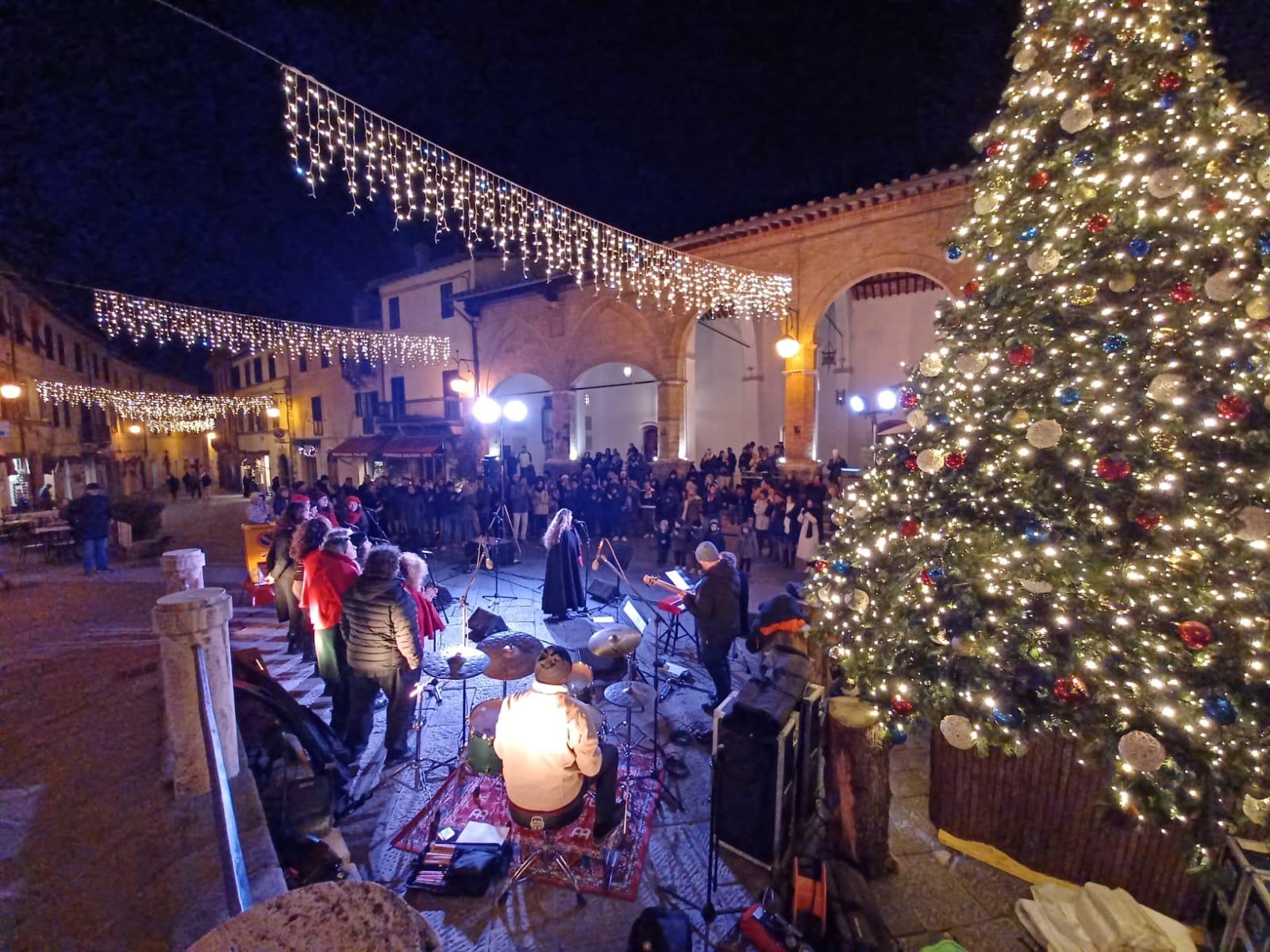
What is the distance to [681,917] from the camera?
10.2ft

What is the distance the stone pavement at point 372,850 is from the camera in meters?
2.85

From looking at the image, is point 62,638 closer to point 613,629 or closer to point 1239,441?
point 613,629

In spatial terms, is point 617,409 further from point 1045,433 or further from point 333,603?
point 1045,433

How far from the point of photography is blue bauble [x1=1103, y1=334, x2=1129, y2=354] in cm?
357

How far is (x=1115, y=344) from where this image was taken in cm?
359

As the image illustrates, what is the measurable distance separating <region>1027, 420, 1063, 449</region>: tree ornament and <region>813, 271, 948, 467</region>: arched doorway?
16.9 metres

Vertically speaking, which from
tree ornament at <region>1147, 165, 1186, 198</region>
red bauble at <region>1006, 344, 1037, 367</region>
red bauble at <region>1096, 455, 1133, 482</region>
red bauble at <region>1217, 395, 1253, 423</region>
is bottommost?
red bauble at <region>1096, 455, 1133, 482</region>

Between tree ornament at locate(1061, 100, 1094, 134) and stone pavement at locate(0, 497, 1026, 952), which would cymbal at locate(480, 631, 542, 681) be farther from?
tree ornament at locate(1061, 100, 1094, 134)

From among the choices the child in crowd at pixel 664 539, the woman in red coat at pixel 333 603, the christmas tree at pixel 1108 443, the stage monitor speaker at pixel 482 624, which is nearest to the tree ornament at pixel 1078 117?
the christmas tree at pixel 1108 443

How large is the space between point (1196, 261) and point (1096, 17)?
1811 millimetres

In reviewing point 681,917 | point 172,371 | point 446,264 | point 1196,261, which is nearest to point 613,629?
point 681,917

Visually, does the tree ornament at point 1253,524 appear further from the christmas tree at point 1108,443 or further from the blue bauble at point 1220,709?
the blue bauble at point 1220,709

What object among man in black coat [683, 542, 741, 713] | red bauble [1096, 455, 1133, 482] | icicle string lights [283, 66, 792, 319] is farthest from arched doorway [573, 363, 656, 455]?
red bauble [1096, 455, 1133, 482]

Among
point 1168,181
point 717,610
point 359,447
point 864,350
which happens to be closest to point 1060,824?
point 717,610
